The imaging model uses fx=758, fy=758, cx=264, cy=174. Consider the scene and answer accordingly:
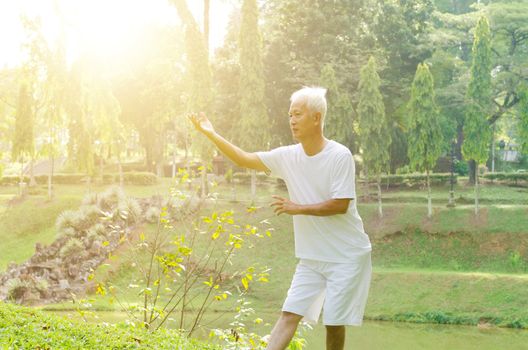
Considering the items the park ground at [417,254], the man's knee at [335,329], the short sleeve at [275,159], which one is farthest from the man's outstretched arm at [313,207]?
the park ground at [417,254]

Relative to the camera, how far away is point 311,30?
113 ft

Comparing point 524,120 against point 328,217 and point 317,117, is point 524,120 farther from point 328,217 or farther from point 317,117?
point 328,217

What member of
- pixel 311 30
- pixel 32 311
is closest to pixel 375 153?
pixel 311 30

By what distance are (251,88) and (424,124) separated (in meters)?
6.58

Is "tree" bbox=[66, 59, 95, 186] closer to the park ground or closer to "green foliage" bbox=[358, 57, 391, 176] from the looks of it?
the park ground

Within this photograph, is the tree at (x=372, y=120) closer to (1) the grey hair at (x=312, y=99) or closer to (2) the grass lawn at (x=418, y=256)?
(2) the grass lawn at (x=418, y=256)

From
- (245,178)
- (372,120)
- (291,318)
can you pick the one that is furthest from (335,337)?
(245,178)

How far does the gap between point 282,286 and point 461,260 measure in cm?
620

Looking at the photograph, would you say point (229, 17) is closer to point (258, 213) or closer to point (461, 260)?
Answer: point (258, 213)

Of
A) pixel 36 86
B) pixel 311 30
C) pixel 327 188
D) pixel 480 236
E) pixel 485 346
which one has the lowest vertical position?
pixel 485 346

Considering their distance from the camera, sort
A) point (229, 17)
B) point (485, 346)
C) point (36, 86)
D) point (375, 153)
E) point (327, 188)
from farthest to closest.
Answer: point (229, 17), point (36, 86), point (375, 153), point (485, 346), point (327, 188)

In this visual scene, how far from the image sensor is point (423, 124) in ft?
84.1

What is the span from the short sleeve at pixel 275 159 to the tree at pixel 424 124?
69.3 feet

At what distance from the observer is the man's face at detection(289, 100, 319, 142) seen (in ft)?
16.4
